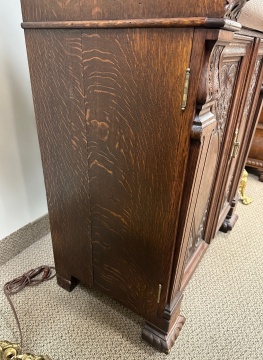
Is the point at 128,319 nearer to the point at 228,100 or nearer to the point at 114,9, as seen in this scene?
the point at 228,100

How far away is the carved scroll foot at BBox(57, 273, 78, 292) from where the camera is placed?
41.5 inches

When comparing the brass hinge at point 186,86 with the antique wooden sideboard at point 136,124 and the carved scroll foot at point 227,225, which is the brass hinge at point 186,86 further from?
the carved scroll foot at point 227,225

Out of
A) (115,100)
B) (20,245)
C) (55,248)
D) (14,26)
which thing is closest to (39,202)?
(20,245)

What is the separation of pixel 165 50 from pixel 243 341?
94 cm

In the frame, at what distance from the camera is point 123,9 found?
20.2 inches

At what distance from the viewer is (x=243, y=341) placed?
94 centimetres

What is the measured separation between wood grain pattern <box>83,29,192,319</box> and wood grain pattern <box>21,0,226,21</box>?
1.1 inches

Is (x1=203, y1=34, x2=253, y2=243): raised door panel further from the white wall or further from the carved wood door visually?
the white wall

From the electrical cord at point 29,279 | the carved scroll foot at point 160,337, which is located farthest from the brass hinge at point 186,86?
the electrical cord at point 29,279

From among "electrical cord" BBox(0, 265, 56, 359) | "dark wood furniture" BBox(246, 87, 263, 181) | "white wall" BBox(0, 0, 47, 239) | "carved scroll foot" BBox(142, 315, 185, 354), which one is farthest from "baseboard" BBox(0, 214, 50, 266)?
"dark wood furniture" BBox(246, 87, 263, 181)

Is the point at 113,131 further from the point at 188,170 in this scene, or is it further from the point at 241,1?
the point at 241,1

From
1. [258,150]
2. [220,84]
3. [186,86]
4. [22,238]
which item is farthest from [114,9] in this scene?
[258,150]

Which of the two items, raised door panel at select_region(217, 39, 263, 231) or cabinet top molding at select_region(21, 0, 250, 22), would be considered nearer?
cabinet top molding at select_region(21, 0, 250, 22)

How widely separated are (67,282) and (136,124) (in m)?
0.72
